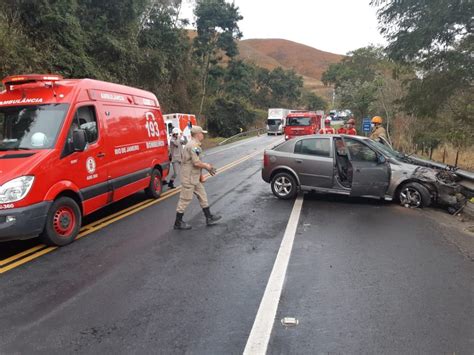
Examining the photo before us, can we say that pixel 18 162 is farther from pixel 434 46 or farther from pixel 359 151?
pixel 434 46

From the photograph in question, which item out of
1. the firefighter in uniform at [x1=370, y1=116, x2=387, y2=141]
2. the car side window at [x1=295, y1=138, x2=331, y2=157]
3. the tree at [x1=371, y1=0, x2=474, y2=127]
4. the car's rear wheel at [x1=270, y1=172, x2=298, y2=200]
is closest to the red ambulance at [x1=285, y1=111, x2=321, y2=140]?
the tree at [x1=371, y1=0, x2=474, y2=127]

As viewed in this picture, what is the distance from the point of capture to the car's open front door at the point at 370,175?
866 cm

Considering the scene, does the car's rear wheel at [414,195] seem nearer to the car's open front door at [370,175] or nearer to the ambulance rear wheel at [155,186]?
the car's open front door at [370,175]

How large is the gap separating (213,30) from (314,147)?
140 feet

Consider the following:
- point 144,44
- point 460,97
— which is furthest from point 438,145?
point 144,44

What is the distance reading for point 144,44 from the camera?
2886 centimetres

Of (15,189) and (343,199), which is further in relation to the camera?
(343,199)

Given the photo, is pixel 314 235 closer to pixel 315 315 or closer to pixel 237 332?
pixel 315 315

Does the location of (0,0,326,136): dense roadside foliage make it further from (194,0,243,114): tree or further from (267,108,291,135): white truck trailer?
(267,108,291,135): white truck trailer

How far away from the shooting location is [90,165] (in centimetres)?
697

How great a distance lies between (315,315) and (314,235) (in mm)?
2775

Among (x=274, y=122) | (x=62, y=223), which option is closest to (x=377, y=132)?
(x=62, y=223)

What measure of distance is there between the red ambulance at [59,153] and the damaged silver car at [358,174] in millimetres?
3562

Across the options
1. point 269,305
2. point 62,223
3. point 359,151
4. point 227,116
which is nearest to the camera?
point 269,305
